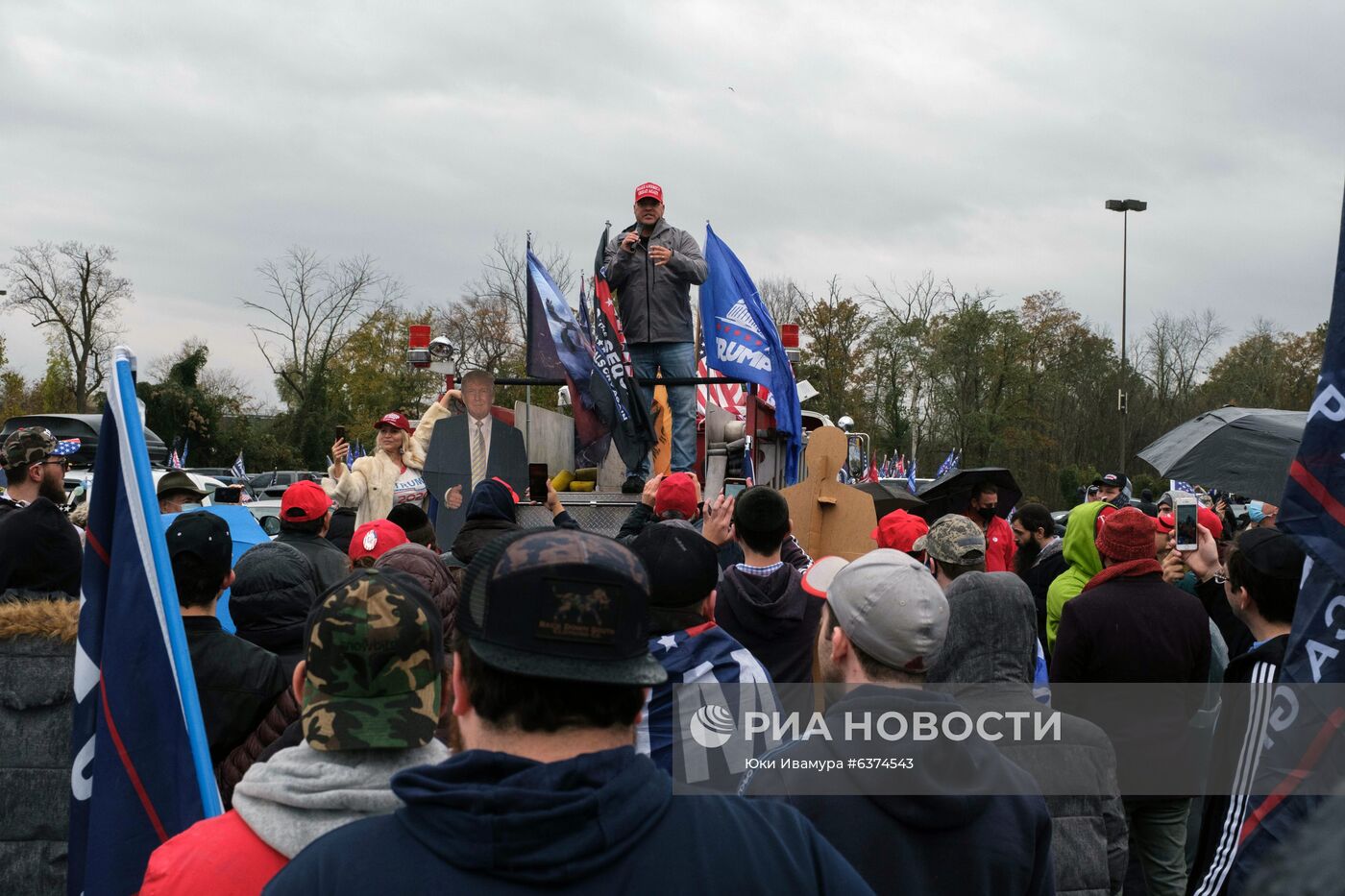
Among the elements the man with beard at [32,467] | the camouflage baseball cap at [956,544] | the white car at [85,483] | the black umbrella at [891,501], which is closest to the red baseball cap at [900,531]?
the camouflage baseball cap at [956,544]

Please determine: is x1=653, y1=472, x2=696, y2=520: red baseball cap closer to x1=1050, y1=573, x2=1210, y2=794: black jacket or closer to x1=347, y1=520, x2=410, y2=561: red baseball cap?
x1=347, y1=520, x2=410, y2=561: red baseball cap

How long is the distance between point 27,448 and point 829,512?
4290 mm

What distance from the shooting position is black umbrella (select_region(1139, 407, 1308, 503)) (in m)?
8.02

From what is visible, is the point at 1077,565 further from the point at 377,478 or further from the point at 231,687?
the point at 377,478

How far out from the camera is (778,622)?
15.0ft

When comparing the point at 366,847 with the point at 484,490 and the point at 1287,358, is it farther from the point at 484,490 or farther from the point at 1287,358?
the point at 1287,358


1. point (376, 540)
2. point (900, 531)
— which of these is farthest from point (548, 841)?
point (900, 531)

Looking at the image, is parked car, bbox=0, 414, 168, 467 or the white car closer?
the white car

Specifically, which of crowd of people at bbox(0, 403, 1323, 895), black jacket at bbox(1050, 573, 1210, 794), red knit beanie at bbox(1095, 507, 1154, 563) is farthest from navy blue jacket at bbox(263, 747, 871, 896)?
red knit beanie at bbox(1095, 507, 1154, 563)

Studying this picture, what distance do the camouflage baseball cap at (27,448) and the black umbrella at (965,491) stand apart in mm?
6274

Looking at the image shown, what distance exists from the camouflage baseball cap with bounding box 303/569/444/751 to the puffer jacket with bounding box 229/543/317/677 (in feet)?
7.69

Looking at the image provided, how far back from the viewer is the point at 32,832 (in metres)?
3.88

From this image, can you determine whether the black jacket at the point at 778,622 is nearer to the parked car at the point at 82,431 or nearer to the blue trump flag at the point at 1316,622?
the blue trump flag at the point at 1316,622

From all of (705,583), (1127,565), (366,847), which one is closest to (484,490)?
(705,583)
